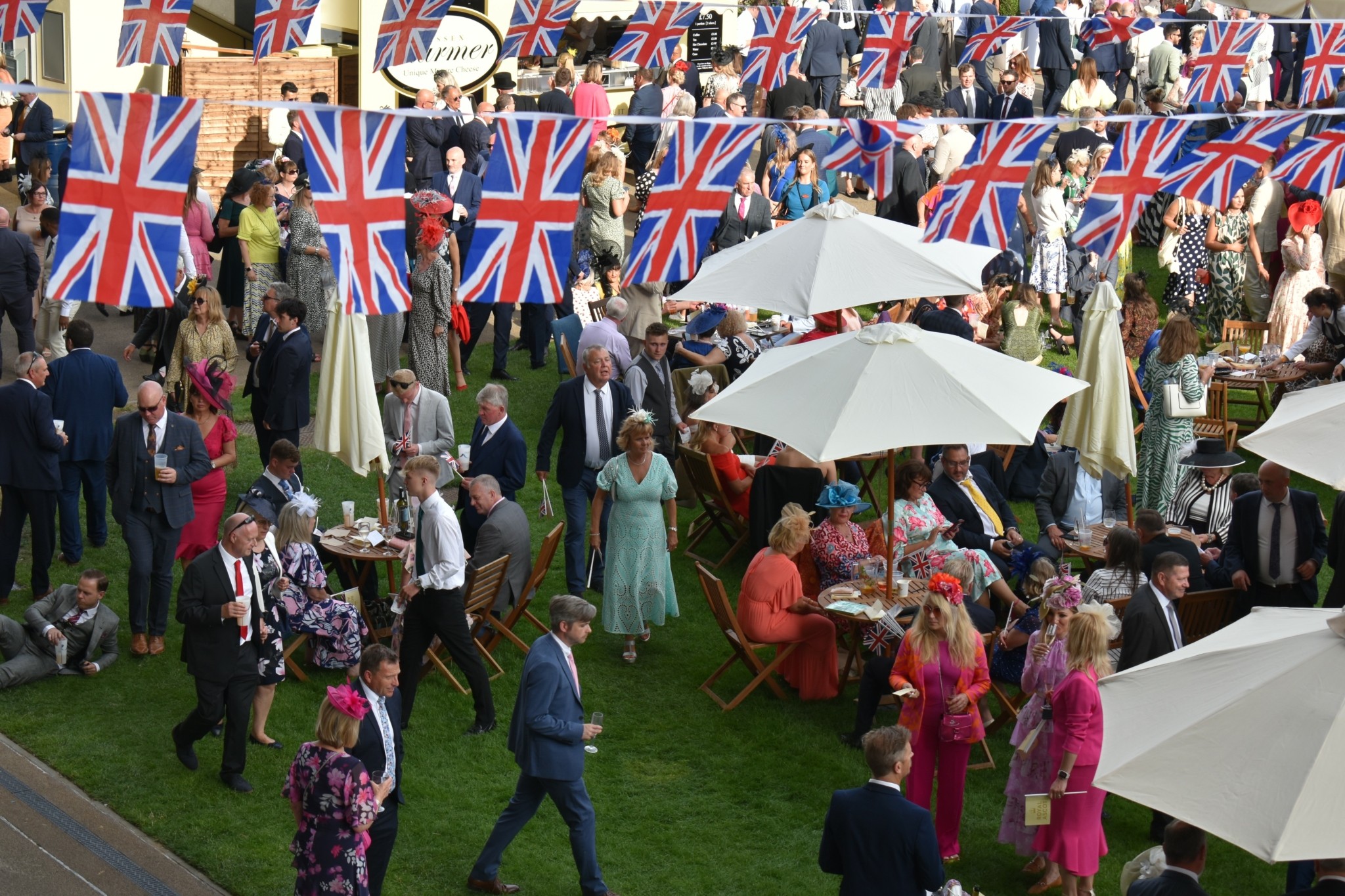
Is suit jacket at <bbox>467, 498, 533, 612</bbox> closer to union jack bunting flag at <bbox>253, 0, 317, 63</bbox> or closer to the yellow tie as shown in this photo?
the yellow tie

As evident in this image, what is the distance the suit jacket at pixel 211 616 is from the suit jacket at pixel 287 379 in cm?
359

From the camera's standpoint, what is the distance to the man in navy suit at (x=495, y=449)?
1116cm

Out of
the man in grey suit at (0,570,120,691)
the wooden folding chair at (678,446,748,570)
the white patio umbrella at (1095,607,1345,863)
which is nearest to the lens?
the white patio umbrella at (1095,607,1345,863)

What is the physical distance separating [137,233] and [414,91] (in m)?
15.3

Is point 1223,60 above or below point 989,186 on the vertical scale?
above

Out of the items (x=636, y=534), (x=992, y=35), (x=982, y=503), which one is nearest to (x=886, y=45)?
(x=992, y=35)

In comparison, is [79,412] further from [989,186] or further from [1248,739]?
[1248,739]

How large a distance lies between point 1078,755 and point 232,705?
481 centimetres

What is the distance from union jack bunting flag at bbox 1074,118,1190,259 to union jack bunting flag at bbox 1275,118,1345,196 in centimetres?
271

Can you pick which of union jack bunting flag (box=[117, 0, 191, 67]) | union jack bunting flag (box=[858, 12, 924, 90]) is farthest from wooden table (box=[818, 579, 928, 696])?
union jack bunting flag (box=[858, 12, 924, 90])

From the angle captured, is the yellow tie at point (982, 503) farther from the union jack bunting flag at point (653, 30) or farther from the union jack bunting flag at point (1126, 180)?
the union jack bunting flag at point (653, 30)

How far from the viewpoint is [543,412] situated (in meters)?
15.6

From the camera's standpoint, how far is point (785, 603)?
10.3 metres

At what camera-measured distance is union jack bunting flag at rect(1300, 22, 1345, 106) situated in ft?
66.5
